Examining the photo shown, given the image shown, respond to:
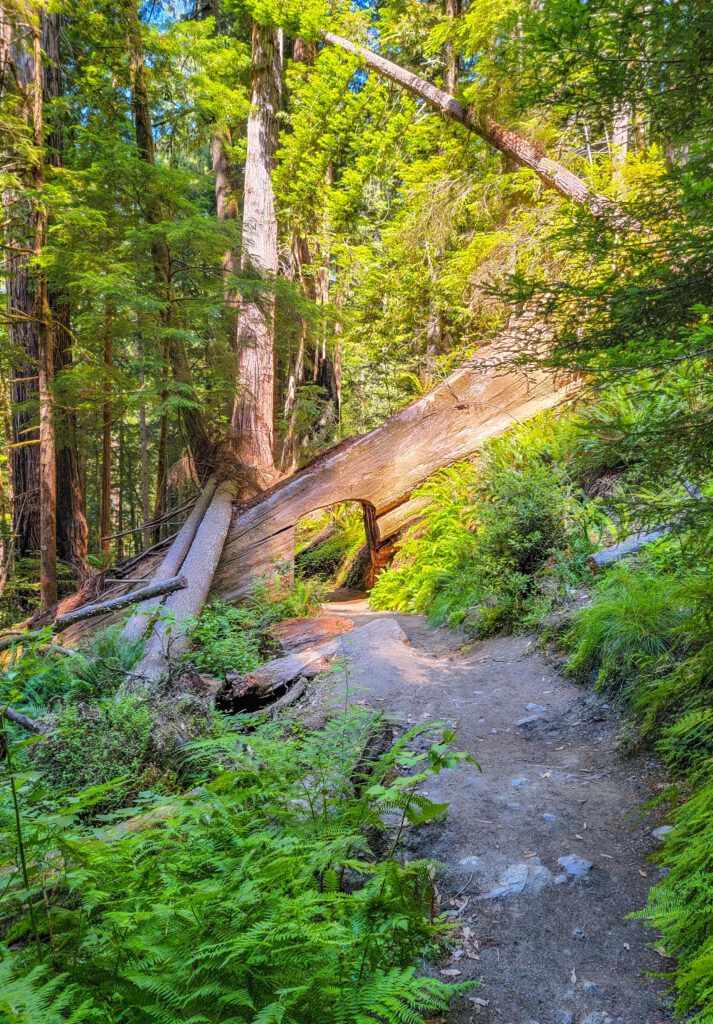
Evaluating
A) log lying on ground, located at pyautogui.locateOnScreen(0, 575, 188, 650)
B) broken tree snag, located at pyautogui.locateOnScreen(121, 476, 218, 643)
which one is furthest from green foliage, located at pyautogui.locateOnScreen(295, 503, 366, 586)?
log lying on ground, located at pyautogui.locateOnScreen(0, 575, 188, 650)

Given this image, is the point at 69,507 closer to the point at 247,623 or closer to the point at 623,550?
the point at 247,623

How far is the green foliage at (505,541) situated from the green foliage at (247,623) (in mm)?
1670

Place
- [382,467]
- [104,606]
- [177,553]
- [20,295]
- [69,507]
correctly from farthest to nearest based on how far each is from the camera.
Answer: [69,507]
[20,295]
[382,467]
[177,553]
[104,606]

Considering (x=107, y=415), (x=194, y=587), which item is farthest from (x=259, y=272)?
(x=194, y=587)

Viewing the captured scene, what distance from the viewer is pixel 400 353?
49.3 ft

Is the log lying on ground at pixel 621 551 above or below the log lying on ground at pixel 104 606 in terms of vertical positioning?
below

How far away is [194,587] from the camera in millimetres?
7492

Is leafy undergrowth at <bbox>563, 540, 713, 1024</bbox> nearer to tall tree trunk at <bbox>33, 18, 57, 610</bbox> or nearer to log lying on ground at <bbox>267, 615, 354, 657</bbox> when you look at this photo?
log lying on ground at <bbox>267, 615, 354, 657</bbox>

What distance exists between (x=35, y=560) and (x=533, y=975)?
34.4ft

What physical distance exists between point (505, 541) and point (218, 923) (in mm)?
5506

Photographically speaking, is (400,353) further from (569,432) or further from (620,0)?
(620,0)

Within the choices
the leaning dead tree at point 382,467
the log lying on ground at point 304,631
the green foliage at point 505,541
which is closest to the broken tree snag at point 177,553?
the leaning dead tree at point 382,467

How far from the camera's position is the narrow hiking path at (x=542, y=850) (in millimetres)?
2084

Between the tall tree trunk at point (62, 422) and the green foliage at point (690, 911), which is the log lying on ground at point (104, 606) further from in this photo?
the green foliage at point (690, 911)
